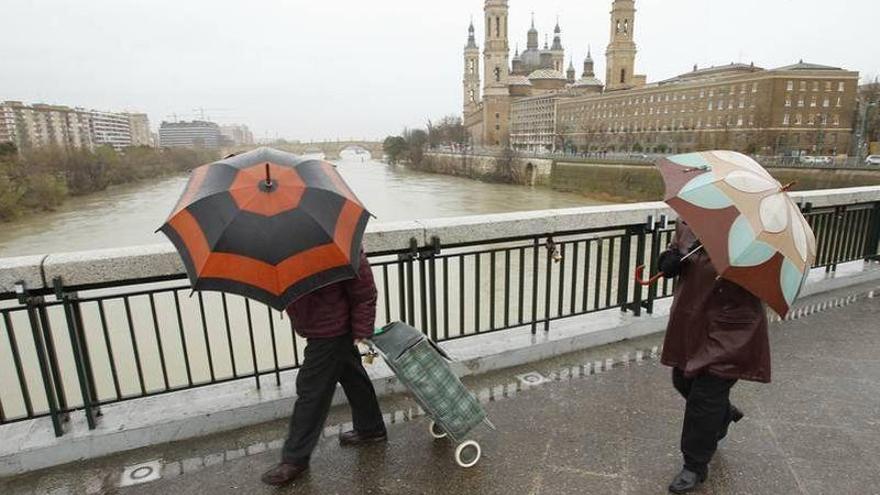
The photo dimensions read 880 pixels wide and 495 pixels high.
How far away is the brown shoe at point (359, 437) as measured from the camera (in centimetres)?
272

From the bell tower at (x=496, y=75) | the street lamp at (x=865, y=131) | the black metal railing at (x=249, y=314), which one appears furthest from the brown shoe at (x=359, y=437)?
the bell tower at (x=496, y=75)

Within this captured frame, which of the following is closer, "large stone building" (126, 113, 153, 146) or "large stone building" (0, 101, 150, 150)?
"large stone building" (0, 101, 150, 150)

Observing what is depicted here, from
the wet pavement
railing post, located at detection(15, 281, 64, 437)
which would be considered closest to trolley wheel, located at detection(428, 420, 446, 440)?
the wet pavement

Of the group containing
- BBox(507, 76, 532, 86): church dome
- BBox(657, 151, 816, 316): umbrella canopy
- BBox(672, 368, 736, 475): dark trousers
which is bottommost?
BBox(672, 368, 736, 475): dark trousers

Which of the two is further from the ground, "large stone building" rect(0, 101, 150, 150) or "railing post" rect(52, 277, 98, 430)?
"large stone building" rect(0, 101, 150, 150)

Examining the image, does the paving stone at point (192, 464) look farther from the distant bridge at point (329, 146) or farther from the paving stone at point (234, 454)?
the distant bridge at point (329, 146)

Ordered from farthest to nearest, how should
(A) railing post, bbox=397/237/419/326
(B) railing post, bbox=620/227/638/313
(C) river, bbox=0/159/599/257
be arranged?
(C) river, bbox=0/159/599/257
(B) railing post, bbox=620/227/638/313
(A) railing post, bbox=397/237/419/326

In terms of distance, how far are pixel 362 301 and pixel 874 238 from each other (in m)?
5.61

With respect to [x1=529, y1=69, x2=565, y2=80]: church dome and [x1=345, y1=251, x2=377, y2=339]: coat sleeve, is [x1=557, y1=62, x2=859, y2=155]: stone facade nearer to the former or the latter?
[x1=529, y1=69, x2=565, y2=80]: church dome

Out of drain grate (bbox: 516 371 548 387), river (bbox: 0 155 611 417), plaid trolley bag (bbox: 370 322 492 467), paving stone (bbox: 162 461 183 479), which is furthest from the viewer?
river (bbox: 0 155 611 417)

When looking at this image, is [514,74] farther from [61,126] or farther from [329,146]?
[61,126]

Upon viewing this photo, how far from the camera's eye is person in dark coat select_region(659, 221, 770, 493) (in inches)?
85.3

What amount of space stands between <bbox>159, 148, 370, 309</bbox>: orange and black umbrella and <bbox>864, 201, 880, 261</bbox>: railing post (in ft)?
18.6

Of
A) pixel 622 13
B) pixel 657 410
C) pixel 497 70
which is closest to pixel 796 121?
pixel 622 13
